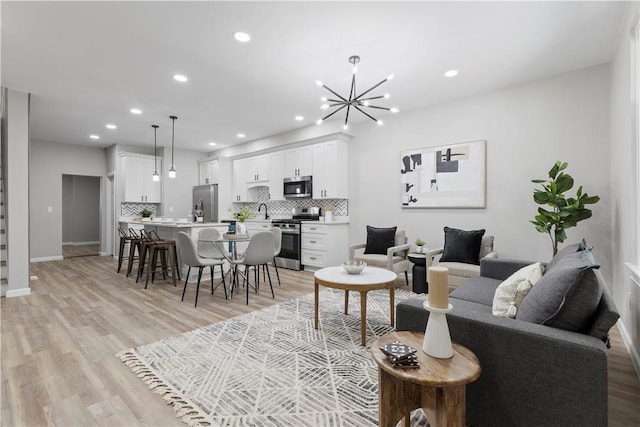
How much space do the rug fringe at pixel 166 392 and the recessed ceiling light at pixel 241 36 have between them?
9.82ft

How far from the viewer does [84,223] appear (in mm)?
10086

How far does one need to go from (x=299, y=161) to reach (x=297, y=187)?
555 millimetres

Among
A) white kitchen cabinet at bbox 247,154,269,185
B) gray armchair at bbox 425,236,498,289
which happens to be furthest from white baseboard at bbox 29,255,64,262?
gray armchair at bbox 425,236,498,289

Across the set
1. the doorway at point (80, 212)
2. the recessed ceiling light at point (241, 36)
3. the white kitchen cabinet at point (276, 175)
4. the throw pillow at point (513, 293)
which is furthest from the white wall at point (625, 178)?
the doorway at point (80, 212)

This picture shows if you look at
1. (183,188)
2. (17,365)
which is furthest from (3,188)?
(183,188)

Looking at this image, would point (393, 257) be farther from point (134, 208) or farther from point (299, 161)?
Result: point (134, 208)

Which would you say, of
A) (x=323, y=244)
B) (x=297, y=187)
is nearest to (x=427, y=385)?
(x=323, y=244)

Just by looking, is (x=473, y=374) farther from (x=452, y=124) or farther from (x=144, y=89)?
(x=144, y=89)

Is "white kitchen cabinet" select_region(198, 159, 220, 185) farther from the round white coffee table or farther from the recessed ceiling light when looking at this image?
the round white coffee table

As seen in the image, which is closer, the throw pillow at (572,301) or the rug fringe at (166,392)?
the throw pillow at (572,301)

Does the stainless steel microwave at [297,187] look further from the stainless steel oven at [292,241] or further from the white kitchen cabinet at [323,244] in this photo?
the white kitchen cabinet at [323,244]

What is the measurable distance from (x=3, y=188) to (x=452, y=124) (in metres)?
6.72

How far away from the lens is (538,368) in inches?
52.7

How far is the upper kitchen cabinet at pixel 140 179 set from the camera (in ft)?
24.6
